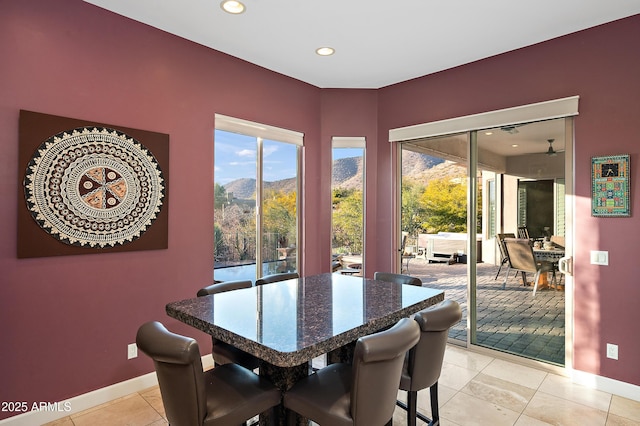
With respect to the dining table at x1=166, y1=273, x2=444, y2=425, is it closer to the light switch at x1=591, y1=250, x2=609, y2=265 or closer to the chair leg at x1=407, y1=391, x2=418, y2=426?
the chair leg at x1=407, y1=391, x2=418, y2=426

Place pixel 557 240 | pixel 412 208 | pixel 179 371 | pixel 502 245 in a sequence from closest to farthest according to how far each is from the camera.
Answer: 1. pixel 179 371
2. pixel 557 240
3. pixel 502 245
4. pixel 412 208

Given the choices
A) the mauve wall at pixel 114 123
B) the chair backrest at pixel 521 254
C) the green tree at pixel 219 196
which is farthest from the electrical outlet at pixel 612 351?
the green tree at pixel 219 196

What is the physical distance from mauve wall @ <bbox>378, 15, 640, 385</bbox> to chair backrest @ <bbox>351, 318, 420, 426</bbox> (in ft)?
7.71

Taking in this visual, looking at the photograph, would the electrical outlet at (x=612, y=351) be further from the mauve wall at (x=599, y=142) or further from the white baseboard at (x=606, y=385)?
the white baseboard at (x=606, y=385)

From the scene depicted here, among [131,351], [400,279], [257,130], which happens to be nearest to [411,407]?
[400,279]

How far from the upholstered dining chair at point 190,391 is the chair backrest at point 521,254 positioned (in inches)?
116

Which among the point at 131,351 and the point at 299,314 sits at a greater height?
the point at 299,314

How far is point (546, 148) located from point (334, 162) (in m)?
2.25

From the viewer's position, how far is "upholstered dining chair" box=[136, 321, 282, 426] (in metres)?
1.36

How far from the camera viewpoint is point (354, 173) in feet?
14.8

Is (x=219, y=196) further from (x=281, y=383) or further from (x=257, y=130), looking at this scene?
(x=281, y=383)

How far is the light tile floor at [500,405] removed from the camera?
8.04ft

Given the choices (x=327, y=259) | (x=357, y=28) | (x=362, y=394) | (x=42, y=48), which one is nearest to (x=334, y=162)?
(x=327, y=259)

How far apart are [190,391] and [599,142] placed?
11.2ft
